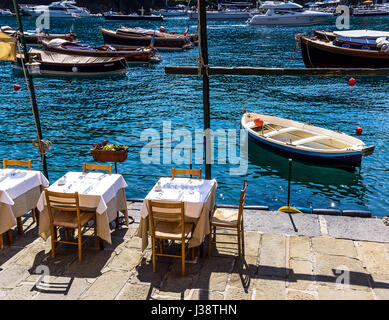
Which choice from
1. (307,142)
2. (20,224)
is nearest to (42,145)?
(20,224)

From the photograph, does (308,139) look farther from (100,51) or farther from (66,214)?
(100,51)

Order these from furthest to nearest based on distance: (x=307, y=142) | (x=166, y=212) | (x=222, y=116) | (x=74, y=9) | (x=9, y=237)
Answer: (x=74, y=9) → (x=222, y=116) → (x=307, y=142) → (x=9, y=237) → (x=166, y=212)

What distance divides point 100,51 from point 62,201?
3319 centimetres

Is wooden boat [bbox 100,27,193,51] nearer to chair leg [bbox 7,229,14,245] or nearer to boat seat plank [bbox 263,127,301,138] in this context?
boat seat plank [bbox 263,127,301,138]

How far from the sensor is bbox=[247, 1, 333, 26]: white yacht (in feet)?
258

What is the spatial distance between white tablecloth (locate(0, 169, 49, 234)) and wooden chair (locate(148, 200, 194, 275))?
266cm

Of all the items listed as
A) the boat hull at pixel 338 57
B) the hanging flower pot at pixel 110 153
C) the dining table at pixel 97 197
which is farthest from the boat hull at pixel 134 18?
the dining table at pixel 97 197

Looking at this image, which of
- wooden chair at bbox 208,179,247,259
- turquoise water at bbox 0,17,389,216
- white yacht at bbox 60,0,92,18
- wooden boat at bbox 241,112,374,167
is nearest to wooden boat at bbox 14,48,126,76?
turquoise water at bbox 0,17,389,216

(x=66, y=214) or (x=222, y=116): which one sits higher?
(x=66, y=214)

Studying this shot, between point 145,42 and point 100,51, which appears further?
point 145,42

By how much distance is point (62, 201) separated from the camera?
6875mm

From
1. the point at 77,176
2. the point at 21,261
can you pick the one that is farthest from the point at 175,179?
the point at 21,261

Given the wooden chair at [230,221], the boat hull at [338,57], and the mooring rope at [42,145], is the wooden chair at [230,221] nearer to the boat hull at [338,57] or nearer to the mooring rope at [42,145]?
the mooring rope at [42,145]

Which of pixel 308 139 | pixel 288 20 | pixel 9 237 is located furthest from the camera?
pixel 288 20
